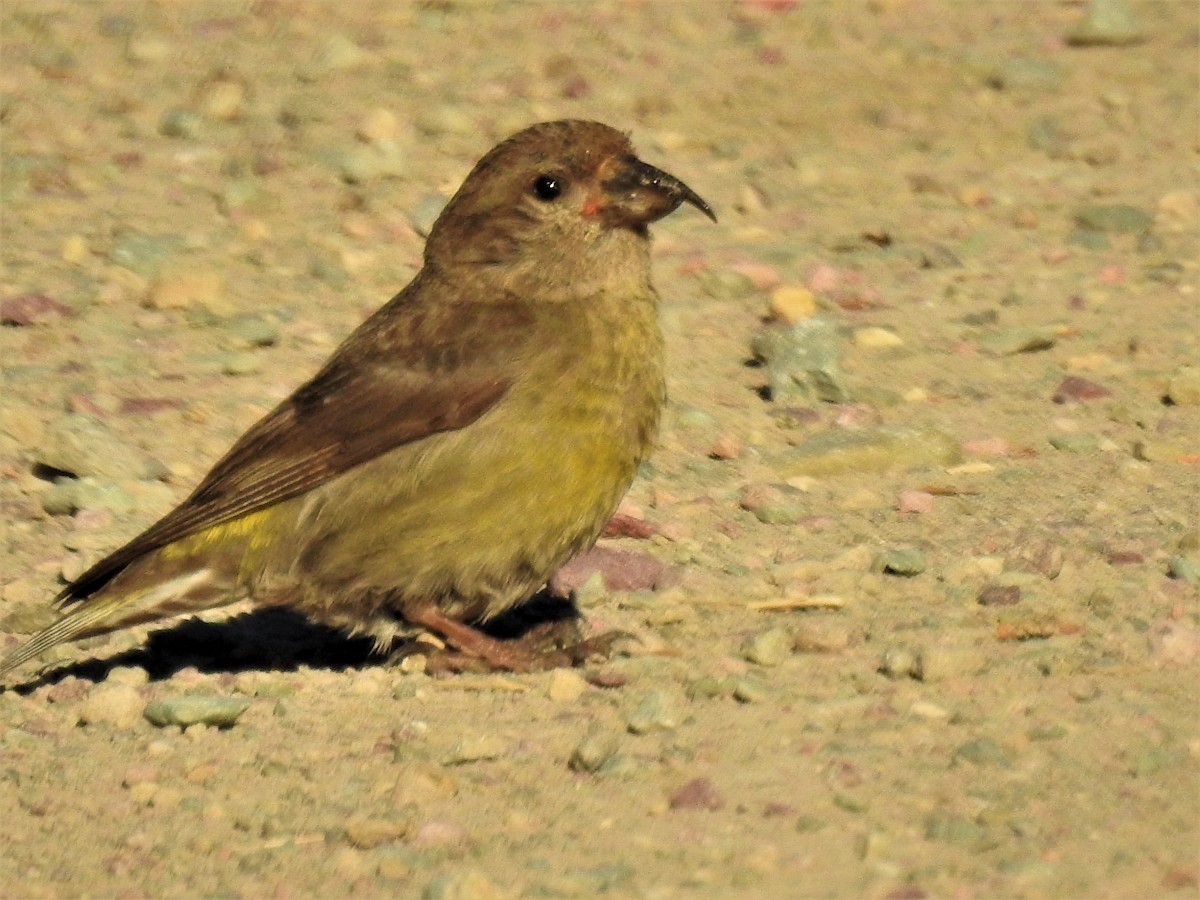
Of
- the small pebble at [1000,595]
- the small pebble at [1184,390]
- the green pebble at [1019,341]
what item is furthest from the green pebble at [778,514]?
the green pebble at [1019,341]

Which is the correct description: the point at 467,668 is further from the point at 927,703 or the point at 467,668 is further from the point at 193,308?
the point at 193,308

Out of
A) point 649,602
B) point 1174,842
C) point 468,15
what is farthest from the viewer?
point 468,15

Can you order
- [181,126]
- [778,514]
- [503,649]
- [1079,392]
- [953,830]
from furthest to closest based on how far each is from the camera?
1. [181,126]
2. [1079,392]
3. [778,514]
4. [503,649]
5. [953,830]

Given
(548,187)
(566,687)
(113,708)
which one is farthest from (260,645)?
(548,187)

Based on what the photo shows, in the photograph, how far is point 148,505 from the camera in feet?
21.0

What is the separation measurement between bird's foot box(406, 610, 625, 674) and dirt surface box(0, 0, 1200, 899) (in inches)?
2.4

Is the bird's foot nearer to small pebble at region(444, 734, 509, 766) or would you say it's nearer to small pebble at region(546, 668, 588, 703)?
small pebble at region(546, 668, 588, 703)

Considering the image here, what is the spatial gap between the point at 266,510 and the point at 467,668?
656 millimetres

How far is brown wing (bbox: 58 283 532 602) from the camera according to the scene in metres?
5.58

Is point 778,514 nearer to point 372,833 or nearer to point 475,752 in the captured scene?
point 475,752

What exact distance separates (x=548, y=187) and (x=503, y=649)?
4.04 feet

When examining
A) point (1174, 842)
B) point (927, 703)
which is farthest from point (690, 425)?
point (1174, 842)

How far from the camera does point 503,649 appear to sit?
5.67 metres

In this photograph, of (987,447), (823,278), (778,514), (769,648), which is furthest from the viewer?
(823,278)
